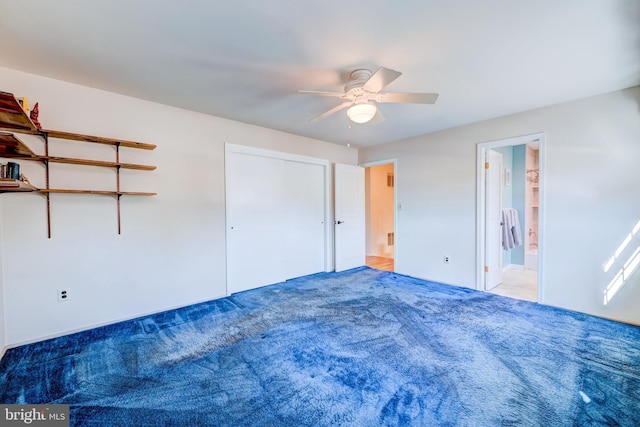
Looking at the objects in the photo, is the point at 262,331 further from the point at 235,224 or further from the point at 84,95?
the point at 84,95

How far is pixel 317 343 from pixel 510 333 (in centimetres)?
182

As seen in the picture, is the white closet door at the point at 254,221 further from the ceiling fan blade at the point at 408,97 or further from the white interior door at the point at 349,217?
the ceiling fan blade at the point at 408,97

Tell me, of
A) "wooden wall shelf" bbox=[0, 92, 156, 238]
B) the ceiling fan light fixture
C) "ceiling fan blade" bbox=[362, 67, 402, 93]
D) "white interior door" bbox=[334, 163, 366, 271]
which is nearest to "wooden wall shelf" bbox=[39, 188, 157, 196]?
"wooden wall shelf" bbox=[0, 92, 156, 238]

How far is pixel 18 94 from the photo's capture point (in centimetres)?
226

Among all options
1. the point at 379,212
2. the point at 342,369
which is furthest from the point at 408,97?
the point at 379,212

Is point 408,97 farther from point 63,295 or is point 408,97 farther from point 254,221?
point 63,295

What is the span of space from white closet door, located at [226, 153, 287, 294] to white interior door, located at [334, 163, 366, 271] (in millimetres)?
1090

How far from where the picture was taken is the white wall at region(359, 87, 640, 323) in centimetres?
264

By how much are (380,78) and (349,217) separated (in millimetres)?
3269

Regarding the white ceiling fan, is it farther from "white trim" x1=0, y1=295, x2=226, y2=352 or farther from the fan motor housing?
"white trim" x1=0, y1=295, x2=226, y2=352

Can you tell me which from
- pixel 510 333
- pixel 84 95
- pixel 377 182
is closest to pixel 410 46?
pixel 510 333

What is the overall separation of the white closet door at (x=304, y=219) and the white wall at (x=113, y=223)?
3.67 ft

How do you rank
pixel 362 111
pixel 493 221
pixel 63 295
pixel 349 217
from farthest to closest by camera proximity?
pixel 349 217 < pixel 493 221 < pixel 63 295 < pixel 362 111

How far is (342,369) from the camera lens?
195 cm
